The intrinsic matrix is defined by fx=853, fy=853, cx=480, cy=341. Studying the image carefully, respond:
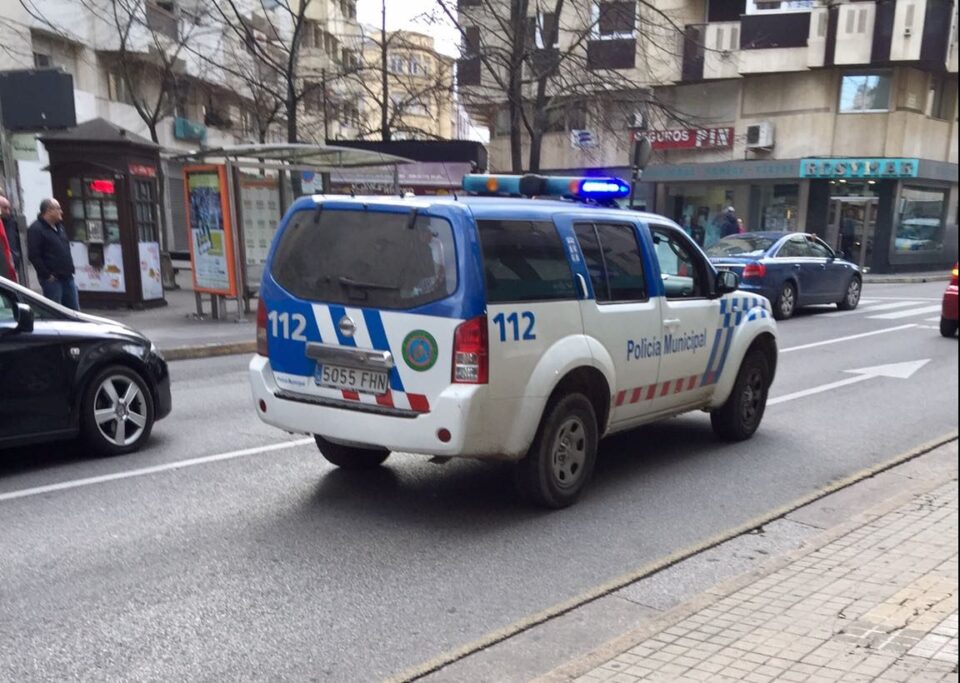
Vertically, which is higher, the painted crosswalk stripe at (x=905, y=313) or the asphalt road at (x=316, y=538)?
the asphalt road at (x=316, y=538)

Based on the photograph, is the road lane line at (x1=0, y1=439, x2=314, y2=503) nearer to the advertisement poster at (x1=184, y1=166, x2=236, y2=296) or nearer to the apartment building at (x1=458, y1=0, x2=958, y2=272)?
the advertisement poster at (x1=184, y1=166, x2=236, y2=296)

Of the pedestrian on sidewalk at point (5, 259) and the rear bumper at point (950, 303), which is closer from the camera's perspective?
the pedestrian on sidewalk at point (5, 259)

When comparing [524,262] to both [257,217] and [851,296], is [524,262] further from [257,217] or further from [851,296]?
[851,296]

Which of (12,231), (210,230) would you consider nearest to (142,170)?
(210,230)

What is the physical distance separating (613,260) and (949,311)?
9.67 metres

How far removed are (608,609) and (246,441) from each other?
12.7 feet

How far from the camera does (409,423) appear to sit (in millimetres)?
4840

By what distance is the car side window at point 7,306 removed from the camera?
5945 mm

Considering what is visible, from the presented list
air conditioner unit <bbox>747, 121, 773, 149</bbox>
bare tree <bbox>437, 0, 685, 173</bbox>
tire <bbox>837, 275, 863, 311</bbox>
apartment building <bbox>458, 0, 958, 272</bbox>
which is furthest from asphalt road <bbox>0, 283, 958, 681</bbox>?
air conditioner unit <bbox>747, 121, 773, 149</bbox>

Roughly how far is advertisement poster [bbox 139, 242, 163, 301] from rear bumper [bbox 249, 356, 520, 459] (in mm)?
10740

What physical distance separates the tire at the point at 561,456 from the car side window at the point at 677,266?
1.38 m

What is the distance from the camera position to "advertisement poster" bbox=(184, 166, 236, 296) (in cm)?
1373

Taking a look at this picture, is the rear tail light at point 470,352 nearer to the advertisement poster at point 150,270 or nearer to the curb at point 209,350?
the curb at point 209,350

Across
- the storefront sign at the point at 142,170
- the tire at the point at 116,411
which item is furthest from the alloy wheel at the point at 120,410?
the storefront sign at the point at 142,170
